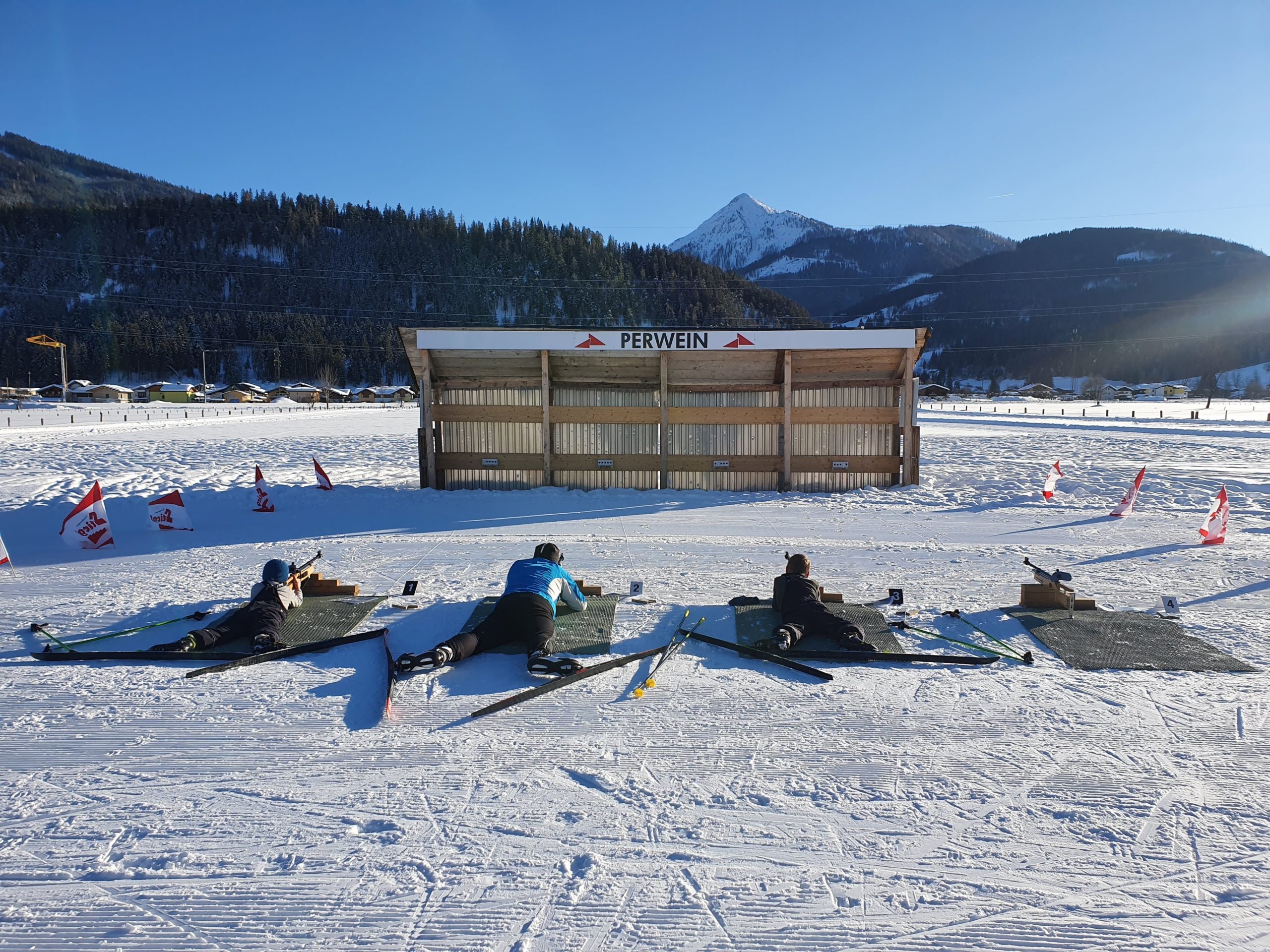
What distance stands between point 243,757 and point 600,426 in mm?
9432

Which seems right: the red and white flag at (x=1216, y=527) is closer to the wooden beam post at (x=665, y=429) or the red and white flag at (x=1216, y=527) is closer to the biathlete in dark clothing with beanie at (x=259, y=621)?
the wooden beam post at (x=665, y=429)

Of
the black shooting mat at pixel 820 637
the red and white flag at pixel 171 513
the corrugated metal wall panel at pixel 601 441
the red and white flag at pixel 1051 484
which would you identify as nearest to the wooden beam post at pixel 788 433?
the corrugated metal wall panel at pixel 601 441

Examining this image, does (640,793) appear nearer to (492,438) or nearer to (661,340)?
(661,340)

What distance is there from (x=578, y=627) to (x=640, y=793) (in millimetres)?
2389

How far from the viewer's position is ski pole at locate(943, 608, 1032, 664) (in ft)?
16.3

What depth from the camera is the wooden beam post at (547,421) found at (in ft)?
39.9

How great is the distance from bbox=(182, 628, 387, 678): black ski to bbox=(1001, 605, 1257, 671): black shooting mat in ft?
18.9

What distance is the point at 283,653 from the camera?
16.5 ft

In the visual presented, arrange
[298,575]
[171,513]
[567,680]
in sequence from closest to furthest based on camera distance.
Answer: [567,680] < [298,575] < [171,513]

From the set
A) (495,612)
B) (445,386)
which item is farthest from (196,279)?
(495,612)

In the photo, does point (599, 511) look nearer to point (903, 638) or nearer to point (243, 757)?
point (903, 638)

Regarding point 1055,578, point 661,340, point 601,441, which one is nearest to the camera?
point 1055,578

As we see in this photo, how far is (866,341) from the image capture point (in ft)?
38.6

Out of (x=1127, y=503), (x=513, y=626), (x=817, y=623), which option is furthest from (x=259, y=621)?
(x=1127, y=503)
